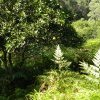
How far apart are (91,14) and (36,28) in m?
79.9

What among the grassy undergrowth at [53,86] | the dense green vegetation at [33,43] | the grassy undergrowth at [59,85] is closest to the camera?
the grassy undergrowth at [59,85]

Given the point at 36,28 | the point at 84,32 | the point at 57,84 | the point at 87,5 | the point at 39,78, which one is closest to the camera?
the point at 57,84

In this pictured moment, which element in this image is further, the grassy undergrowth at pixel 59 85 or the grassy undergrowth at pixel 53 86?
the grassy undergrowth at pixel 53 86

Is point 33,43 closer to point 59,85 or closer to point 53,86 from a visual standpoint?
point 53,86

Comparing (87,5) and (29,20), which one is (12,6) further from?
(87,5)

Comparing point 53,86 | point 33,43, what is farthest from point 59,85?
point 33,43

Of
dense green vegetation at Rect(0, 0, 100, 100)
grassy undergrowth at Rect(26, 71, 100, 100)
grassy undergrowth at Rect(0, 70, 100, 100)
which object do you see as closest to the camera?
grassy undergrowth at Rect(26, 71, 100, 100)

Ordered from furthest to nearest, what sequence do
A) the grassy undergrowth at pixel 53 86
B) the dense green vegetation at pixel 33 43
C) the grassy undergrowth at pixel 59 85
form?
the dense green vegetation at pixel 33 43 → the grassy undergrowth at pixel 53 86 → the grassy undergrowth at pixel 59 85

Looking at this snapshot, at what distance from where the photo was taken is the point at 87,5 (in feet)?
353

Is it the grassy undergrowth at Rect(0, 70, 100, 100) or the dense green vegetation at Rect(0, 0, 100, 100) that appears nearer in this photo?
the grassy undergrowth at Rect(0, 70, 100, 100)

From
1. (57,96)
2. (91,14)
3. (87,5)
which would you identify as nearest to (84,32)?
(91,14)

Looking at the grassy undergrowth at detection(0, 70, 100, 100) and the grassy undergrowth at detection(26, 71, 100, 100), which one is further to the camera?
the grassy undergrowth at detection(0, 70, 100, 100)

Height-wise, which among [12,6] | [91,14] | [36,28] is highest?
[91,14]

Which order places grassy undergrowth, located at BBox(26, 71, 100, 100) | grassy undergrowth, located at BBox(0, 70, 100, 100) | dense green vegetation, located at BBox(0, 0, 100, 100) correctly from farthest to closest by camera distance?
dense green vegetation, located at BBox(0, 0, 100, 100) < grassy undergrowth, located at BBox(0, 70, 100, 100) < grassy undergrowth, located at BBox(26, 71, 100, 100)
